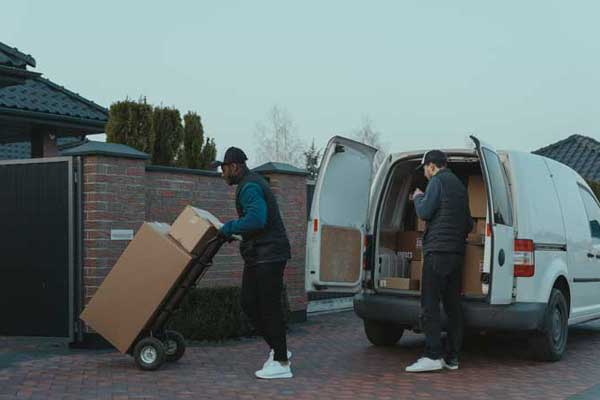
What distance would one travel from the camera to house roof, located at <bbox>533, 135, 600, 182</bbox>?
67.8ft

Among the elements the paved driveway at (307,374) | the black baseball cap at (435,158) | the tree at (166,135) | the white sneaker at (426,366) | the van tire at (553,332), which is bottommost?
the paved driveway at (307,374)

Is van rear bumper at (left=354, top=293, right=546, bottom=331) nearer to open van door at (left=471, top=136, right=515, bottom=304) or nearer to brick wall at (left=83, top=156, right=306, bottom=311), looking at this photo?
open van door at (left=471, top=136, right=515, bottom=304)

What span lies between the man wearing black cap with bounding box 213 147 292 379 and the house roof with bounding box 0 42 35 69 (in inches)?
134

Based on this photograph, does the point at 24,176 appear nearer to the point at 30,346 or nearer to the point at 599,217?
the point at 30,346

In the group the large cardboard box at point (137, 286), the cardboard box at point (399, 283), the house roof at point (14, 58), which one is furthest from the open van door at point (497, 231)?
the house roof at point (14, 58)

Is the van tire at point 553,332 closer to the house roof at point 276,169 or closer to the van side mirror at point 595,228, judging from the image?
the van side mirror at point 595,228

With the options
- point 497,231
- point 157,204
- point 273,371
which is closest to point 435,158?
point 497,231

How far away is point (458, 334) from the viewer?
7586 millimetres

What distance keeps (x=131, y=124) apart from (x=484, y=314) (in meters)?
5.05

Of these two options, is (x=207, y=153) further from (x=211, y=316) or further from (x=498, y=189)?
(x=498, y=189)

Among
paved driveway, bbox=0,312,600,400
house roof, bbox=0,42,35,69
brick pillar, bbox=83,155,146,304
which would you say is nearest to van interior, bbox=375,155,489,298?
paved driveway, bbox=0,312,600,400

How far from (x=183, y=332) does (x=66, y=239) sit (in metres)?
1.63

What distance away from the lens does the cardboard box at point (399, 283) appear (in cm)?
835

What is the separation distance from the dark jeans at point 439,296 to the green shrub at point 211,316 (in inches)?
103
